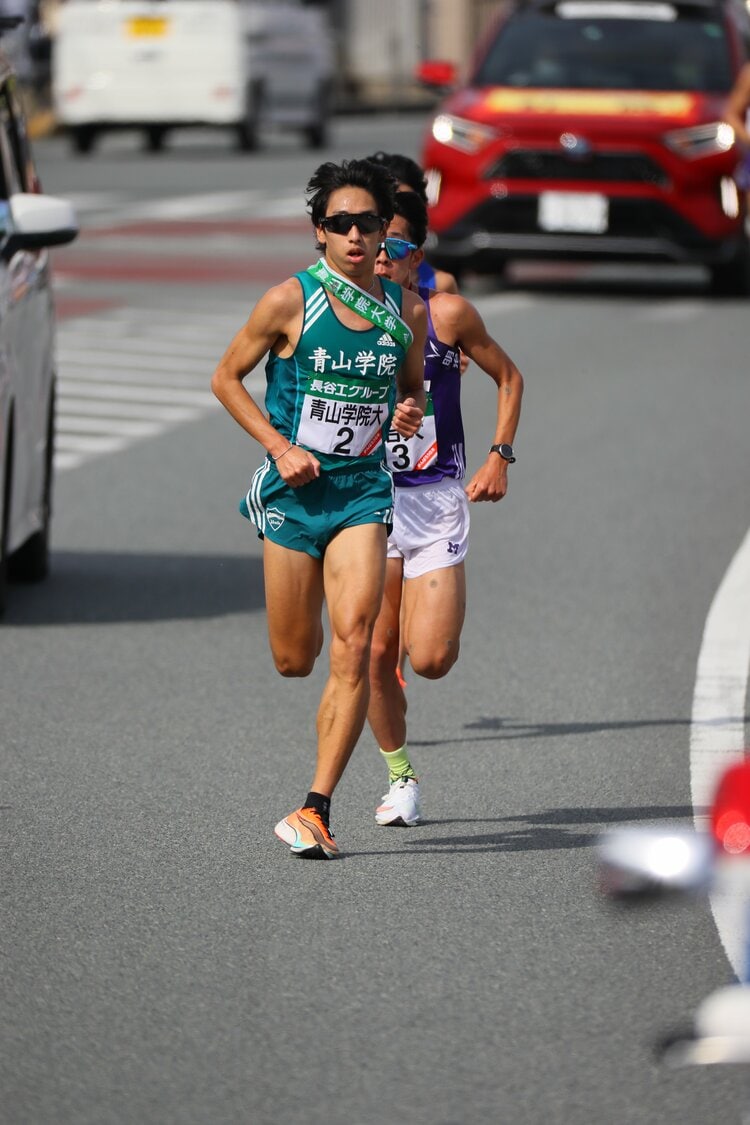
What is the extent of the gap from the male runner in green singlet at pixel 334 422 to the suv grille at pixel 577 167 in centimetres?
1317

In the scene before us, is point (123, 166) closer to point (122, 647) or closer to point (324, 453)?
point (122, 647)

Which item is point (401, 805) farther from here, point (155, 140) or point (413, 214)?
point (155, 140)

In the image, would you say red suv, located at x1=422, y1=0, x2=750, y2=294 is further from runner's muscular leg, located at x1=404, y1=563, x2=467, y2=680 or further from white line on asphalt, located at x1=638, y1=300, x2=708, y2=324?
runner's muscular leg, located at x1=404, y1=563, x2=467, y2=680

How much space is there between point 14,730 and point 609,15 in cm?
1395

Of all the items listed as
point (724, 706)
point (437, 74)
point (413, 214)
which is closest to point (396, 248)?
A: point (413, 214)

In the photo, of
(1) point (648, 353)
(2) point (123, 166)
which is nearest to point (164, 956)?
(1) point (648, 353)

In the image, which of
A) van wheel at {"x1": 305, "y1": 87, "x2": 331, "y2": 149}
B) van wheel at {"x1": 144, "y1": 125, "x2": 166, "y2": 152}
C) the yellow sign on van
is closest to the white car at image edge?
the yellow sign on van

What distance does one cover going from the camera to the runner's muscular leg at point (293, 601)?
6.81 metres

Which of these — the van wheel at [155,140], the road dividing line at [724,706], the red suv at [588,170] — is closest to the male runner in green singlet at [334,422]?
the road dividing line at [724,706]

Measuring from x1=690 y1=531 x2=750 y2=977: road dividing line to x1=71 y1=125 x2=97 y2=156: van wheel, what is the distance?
27114mm

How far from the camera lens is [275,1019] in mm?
5395

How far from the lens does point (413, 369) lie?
6.86 meters

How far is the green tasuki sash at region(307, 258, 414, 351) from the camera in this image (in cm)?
667

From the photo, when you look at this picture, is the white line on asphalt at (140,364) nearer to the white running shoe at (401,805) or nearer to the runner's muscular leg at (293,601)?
the white running shoe at (401,805)
